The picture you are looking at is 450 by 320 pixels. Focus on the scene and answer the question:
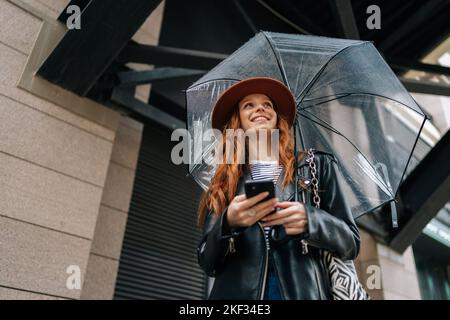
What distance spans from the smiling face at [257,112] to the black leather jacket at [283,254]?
0.45 metres

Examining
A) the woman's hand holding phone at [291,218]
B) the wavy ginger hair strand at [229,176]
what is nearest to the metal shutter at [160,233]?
the wavy ginger hair strand at [229,176]

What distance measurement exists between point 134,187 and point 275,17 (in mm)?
4202

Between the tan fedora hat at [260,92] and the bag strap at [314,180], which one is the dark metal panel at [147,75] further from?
the bag strap at [314,180]

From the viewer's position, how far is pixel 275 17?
23.5 feet

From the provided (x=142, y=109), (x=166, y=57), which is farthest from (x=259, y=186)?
(x=142, y=109)

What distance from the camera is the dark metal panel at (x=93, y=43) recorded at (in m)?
3.56

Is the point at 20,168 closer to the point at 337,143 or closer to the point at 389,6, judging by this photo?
the point at 337,143

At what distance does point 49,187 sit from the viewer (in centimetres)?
370

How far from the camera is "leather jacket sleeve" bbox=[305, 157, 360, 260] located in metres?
1.45

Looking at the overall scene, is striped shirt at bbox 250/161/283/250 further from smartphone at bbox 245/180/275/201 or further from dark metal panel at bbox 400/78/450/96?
dark metal panel at bbox 400/78/450/96

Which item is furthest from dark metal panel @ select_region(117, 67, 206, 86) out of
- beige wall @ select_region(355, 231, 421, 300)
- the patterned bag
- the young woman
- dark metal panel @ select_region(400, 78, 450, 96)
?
beige wall @ select_region(355, 231, 421, 300)

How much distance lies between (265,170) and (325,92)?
1.19m

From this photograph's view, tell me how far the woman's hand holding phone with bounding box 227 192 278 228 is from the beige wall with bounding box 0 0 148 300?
257 centimetres
